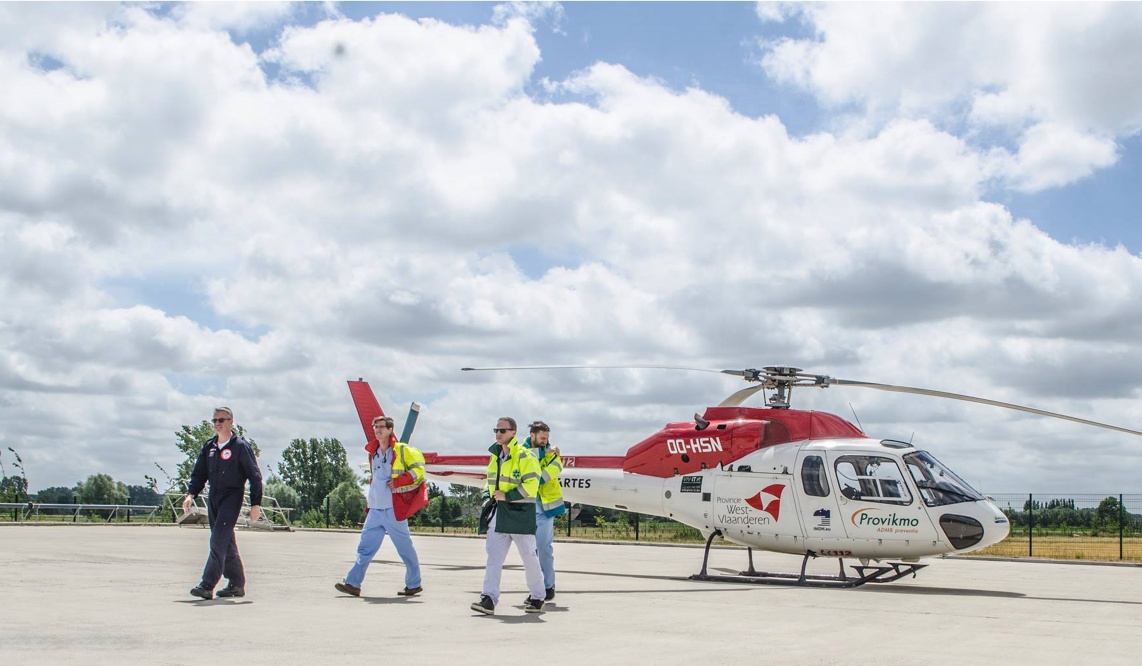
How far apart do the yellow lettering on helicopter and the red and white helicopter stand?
0.8 inches

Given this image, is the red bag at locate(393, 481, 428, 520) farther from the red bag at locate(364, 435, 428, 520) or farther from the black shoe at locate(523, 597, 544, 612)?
the black shoe at locate(523, 597, 544, 612)

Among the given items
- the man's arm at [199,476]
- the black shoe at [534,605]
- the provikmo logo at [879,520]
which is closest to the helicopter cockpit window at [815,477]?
the provikmo logo at [879,520]

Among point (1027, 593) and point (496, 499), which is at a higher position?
point (496, 499)

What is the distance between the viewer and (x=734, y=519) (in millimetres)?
17328

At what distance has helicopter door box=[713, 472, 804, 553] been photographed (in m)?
16.8

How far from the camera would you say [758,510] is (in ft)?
56.0

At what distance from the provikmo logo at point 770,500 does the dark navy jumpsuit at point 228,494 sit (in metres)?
8.40

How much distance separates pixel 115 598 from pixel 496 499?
4.25 m

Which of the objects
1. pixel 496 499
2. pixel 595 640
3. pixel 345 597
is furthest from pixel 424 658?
pixel 345 597

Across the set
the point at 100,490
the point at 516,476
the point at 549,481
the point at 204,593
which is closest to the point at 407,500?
the point at 549,481

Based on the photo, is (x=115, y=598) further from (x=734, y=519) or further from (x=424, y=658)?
(x=734, y=519)

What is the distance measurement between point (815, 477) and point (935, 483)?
1.80 m

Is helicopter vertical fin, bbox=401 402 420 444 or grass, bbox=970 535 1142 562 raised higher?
helicopter vertical fin, bbox=401 402 420 444

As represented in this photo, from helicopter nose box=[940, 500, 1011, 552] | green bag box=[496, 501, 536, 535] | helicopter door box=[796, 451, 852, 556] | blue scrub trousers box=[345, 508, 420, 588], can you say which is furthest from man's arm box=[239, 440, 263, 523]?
helicopter nose box=[940, 500, 1011, 552]
